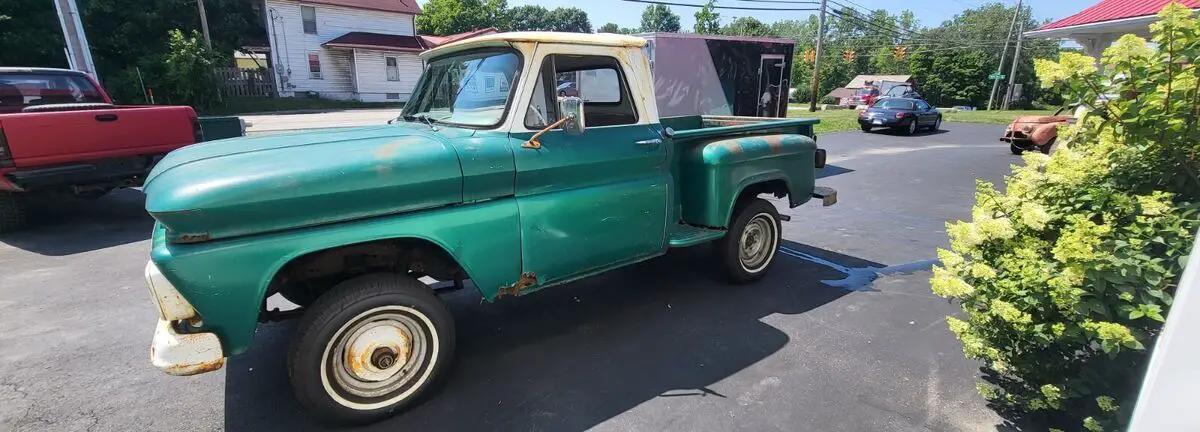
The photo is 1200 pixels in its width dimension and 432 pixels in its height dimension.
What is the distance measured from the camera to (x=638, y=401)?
307cm

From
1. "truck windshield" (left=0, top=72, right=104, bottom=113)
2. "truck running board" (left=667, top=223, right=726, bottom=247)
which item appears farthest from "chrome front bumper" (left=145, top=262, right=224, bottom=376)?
"truck windshield" (left=0, top=72, right=104, bottom=113)

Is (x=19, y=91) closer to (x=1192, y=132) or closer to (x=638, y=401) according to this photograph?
(x=638, y=401)

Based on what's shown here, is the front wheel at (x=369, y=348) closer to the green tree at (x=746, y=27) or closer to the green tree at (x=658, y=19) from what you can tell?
the green tree at (x=746, y=27)

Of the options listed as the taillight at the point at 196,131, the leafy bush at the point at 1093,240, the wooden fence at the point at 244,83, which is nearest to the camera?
the leafy bush at the point at 1093,240

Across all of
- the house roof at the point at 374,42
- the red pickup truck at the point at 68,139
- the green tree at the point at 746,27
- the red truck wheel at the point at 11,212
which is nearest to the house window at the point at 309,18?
the house roof at the point at 374,42

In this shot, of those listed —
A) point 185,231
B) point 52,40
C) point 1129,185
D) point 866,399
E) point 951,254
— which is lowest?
point 866,399

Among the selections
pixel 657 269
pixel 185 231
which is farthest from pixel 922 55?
pixel 185 231

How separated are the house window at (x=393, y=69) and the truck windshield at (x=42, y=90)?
2402 centimetres

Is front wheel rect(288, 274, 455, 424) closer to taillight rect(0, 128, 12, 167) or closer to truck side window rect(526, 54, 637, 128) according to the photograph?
truck side window rect(526, 54, 637, 128)

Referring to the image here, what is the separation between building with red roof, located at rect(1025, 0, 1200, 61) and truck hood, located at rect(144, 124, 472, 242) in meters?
15.2

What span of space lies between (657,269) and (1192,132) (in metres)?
3.68

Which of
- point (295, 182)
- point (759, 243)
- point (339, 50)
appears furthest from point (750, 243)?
point (339, 50)

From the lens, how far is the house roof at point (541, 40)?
337 centimetres

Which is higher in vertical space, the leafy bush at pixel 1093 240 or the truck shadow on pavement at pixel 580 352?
the leafy bush at pixel 1093 240
